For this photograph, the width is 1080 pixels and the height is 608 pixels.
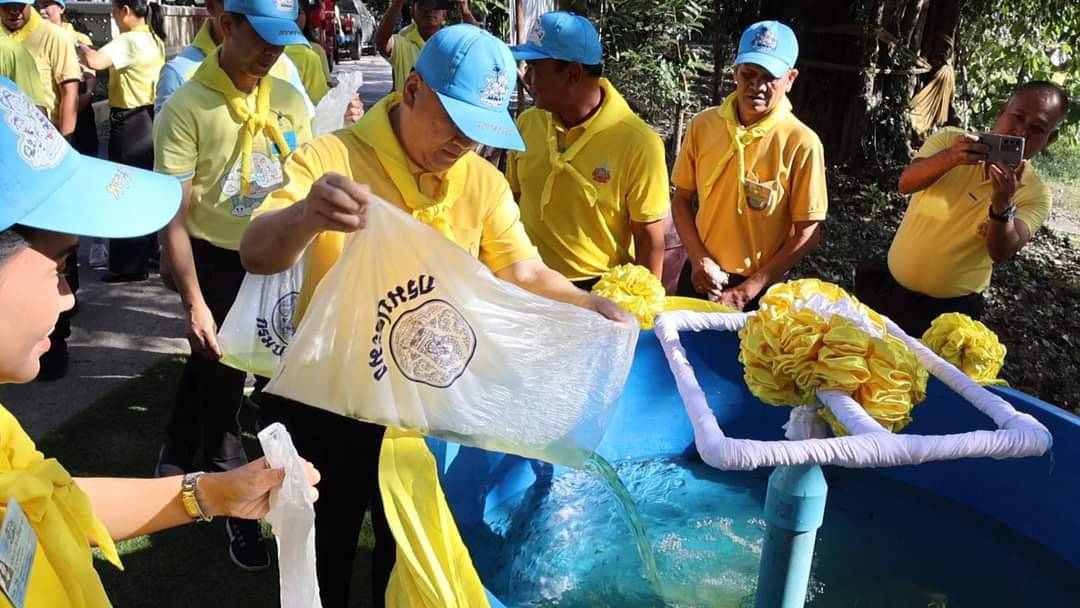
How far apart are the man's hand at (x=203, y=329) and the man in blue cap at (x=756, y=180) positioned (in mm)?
1796

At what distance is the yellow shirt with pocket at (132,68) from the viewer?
17.4 feet

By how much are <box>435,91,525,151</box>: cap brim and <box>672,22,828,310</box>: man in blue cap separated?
64.3 inches

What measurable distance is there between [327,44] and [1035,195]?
14.7 meters

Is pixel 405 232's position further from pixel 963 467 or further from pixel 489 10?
pixel 489 10

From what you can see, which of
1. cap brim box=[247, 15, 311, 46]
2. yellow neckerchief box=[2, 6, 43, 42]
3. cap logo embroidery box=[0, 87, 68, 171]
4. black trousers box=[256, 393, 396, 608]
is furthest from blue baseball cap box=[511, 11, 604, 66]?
yellow neckerchief box=[2, 6, 43, 42]

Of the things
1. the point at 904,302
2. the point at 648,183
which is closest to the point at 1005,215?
the point at 904,302

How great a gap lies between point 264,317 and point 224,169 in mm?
623

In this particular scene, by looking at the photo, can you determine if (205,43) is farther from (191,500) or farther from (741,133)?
(191,500)

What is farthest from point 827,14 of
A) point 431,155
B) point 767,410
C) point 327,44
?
point 327,44

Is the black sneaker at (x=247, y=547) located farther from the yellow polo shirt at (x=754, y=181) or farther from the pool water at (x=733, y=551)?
the yellow polo shirt at (x=754, y=181)

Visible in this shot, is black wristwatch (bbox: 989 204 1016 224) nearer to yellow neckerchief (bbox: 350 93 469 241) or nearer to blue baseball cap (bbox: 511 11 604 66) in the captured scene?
blue baseball cap (bbox: 511 11 604 66)

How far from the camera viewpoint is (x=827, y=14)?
7.25 metres

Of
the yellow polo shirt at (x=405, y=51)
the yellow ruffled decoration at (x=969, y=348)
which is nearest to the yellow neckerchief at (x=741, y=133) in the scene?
the yellow ruffled decoration at (x=969, y=348)

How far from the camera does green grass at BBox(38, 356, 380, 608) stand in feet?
9.40
